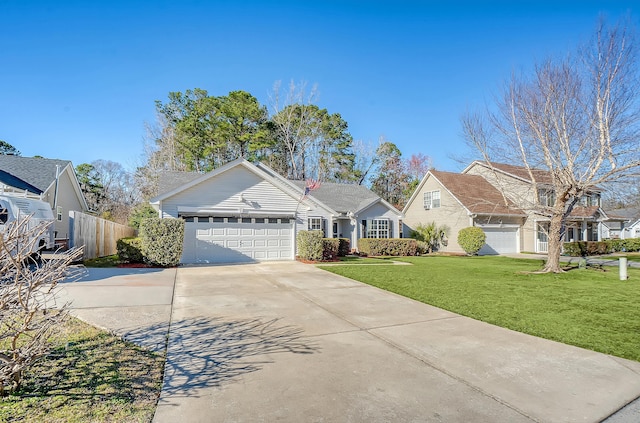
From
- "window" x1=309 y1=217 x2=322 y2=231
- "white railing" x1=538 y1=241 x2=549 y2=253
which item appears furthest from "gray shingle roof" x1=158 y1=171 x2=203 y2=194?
"white railing" x1=538 y1=241 x2=549 y2=253

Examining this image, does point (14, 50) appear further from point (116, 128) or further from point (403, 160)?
point (403, 160)

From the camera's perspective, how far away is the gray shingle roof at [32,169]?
1761cm

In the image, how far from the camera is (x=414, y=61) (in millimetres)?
17516

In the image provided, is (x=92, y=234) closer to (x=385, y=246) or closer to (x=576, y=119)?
(x=385, y=246)

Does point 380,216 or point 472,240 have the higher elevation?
point 380,216

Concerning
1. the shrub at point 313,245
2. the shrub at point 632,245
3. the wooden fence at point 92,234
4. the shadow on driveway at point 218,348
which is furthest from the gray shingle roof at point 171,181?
the shrub at point 632,245

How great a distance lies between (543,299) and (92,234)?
17.7 m

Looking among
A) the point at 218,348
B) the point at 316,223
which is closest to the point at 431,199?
the point at 316,223

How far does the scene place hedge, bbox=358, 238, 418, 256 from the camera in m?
20.5

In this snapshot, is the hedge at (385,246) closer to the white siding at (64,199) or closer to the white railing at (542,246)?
the white railing at (542,246)

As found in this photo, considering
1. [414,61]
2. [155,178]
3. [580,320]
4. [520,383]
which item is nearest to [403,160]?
[414,61]

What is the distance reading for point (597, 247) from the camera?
23.7m

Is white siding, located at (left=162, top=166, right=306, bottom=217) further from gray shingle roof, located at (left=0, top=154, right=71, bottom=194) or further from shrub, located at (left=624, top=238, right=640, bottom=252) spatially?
shrub, located at (left=624, top=238, right=640, bottom=252)

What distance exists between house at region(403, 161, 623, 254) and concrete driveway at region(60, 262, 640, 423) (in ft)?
60.8
